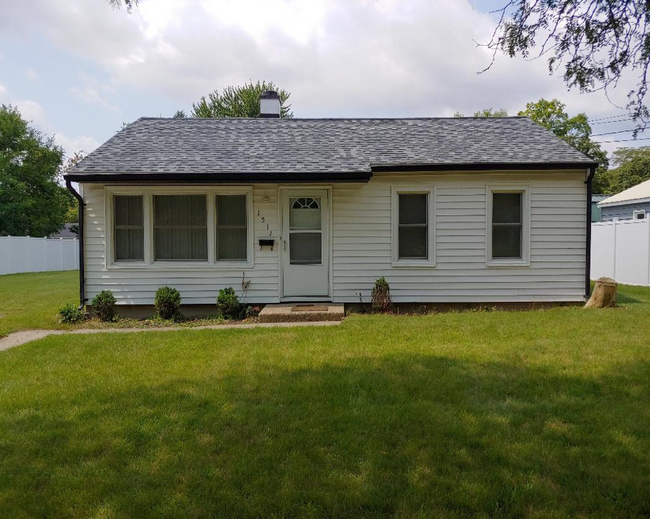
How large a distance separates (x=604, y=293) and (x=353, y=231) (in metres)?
4.76

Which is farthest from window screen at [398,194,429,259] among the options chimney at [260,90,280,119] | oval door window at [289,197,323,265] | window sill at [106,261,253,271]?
chimney at [260,90,280,119]

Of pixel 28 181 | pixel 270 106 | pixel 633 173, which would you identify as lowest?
pixel 270 106

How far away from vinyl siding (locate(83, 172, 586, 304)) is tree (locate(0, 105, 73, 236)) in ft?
88.7

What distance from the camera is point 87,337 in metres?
7.03

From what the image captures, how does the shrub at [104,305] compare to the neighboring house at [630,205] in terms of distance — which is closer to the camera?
the shrub at [104,305]

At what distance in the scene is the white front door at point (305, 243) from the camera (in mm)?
9031

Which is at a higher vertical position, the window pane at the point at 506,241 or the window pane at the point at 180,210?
the window pane at the point at 180,210

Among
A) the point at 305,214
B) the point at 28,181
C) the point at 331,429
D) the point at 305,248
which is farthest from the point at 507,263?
the point at 28,181

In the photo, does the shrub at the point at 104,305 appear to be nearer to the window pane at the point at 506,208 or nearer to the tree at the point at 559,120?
the window pane at the point at 506,208

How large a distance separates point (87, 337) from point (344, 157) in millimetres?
5481

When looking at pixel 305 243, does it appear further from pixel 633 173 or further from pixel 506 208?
pixel 633 173

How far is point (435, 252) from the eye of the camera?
904 centimetres

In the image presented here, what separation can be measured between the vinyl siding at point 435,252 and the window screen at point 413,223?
28 centimetres

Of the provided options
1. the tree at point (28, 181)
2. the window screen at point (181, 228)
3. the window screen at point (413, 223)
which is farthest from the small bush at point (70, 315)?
the tree at point (28, 181)
